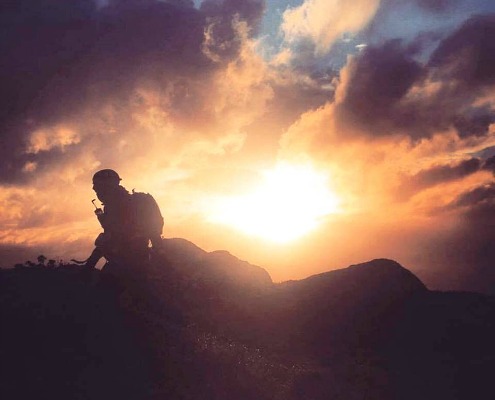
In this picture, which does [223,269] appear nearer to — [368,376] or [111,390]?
[368,376]

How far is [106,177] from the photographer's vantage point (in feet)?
54.7

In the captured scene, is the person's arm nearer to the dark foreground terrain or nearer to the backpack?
the dark foreground terrain

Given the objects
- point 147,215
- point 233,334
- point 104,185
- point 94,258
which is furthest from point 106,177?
point 233,334

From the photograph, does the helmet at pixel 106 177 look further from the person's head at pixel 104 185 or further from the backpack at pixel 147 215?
the backpack at pixel 147 215

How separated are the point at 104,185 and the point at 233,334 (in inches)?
339

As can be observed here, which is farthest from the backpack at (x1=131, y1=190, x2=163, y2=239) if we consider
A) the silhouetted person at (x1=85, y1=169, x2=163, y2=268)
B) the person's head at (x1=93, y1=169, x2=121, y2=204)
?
the person's head at (x1=93, y1=169, x2=121, y2=204)

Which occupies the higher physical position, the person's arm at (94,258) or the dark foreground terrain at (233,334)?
the person's arm at (94,258)

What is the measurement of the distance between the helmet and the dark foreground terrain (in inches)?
149

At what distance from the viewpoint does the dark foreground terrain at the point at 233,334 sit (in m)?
10.1

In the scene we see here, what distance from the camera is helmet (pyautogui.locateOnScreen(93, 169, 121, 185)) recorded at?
54.4 ft

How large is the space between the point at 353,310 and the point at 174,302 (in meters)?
8.80

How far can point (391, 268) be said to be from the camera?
69.2ft

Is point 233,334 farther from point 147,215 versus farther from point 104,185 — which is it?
point 104,185

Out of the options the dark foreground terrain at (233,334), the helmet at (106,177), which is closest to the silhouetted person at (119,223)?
the helmet at (106,177)
